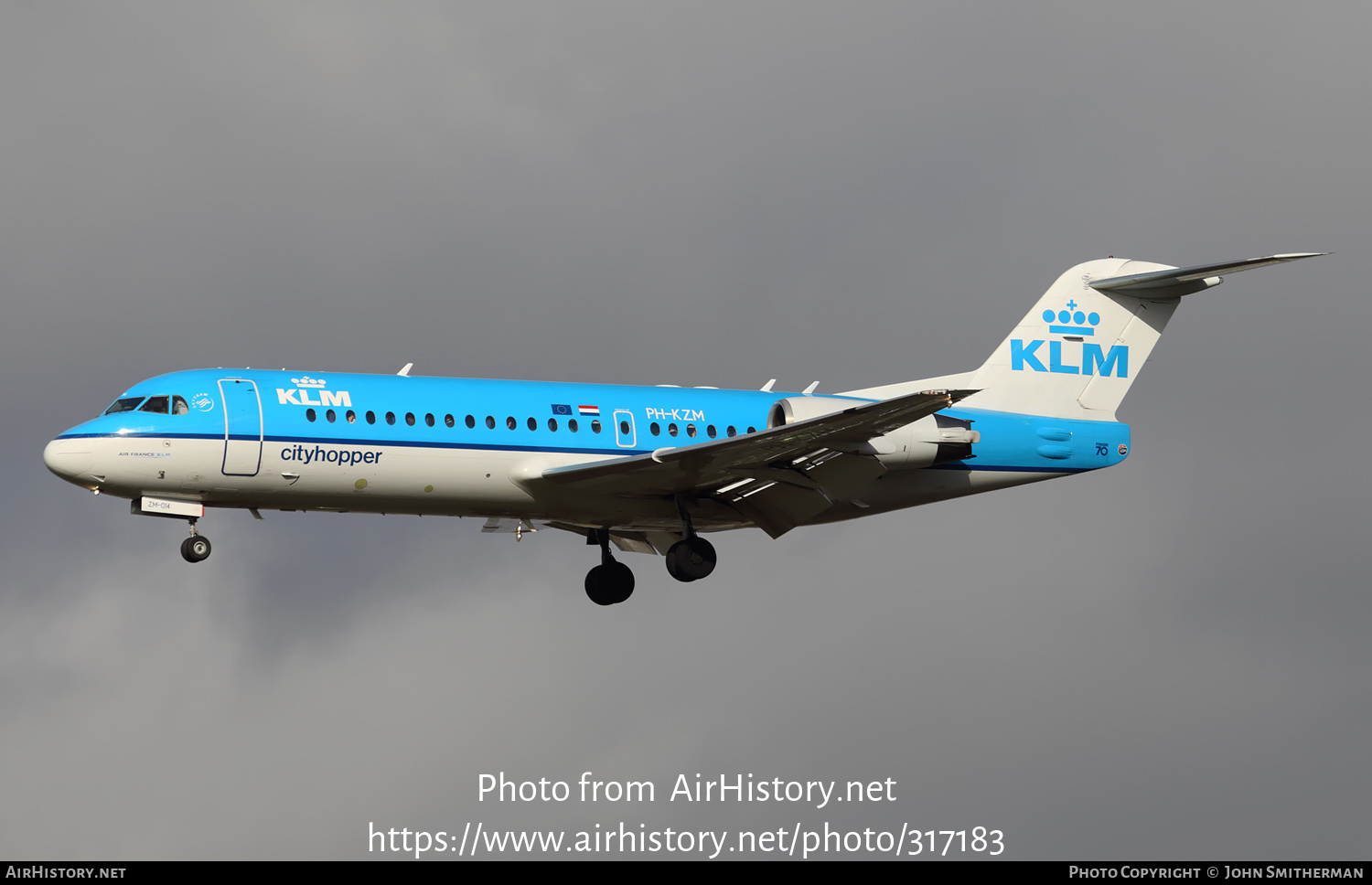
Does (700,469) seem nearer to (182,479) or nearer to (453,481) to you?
(453,481)

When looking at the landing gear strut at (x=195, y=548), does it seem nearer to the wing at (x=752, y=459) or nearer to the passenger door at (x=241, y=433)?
the passenger door at (x=241, y=433)

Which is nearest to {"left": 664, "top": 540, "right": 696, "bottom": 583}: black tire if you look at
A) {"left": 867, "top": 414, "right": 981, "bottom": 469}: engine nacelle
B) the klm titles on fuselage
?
{"left": 867, "top": 414, "right": 981, "bottom": 469}: engine nacelle

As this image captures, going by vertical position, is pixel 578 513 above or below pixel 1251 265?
below

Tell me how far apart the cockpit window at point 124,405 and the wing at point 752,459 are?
6.93 metres

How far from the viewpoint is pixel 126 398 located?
30.3 metres

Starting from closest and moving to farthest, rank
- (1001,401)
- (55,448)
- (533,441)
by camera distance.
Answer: (55,448), (533,441), (1001,401)

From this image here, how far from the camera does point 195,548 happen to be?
98.8 feet

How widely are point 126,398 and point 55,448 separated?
148 centimetres

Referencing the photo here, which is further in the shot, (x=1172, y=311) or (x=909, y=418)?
(x=1172, y=311)

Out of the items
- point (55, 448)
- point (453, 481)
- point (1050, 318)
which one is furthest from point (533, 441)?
point (1050, 318)

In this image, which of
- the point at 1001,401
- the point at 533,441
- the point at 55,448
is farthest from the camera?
the point at 1001,401

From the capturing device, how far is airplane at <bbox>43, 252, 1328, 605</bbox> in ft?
98.1

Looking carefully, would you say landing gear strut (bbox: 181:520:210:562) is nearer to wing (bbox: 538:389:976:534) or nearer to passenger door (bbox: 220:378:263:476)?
passenger door (bbox: 220:378:263:476)

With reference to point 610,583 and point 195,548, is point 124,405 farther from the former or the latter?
point 610,583
